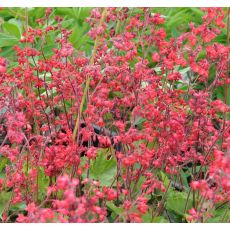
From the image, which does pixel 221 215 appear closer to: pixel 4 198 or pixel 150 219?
pixel 150 219

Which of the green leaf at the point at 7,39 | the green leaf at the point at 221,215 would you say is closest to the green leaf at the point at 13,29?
the green leaf at the point at 7,39

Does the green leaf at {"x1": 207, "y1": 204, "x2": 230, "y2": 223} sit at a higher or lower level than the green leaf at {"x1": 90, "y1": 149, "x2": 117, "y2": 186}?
lower

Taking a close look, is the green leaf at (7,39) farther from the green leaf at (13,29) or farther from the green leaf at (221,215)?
the green leaf at (221,215)

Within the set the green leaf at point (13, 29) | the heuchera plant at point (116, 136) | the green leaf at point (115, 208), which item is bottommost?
the green leaf at point (115, 208)

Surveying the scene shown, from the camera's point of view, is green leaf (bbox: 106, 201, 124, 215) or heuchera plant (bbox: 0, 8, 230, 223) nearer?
heuchera plant (bbox: 0, 8, 230, 223)

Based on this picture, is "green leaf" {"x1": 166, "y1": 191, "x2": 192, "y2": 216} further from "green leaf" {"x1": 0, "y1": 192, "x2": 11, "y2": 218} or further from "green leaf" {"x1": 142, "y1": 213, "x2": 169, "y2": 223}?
"green leaf" {"x1": 0, "y1": 192, "x2": 11, "y2": 218}

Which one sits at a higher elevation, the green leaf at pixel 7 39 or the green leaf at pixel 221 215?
the green leaf at pixel 7 39

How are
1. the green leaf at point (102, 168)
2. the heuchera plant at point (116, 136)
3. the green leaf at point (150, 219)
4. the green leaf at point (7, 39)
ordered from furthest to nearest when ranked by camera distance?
the green leaf at point (7, 39), the green leaf at point (102, 168), the green leaf at point (150, 219), the heuchera plant at point (116, 136)

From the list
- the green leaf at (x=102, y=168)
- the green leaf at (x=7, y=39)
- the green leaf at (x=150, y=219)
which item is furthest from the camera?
the green leaf at (x=7, y=39)

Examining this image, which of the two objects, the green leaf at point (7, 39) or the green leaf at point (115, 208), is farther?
the green leaf at point (7, 39)

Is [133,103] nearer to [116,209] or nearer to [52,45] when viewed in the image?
[116,209]

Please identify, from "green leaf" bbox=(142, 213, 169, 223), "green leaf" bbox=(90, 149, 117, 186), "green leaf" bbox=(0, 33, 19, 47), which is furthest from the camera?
"green leaf" bbox=(0, 33, 19, 47)

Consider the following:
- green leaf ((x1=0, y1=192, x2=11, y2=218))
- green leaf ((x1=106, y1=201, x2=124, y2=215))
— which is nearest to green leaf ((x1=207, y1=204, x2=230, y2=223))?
green leaf ((x1=106, y1=201, x2=124, y2=215))

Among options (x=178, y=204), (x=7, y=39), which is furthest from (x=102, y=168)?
(x=7, y=39)
